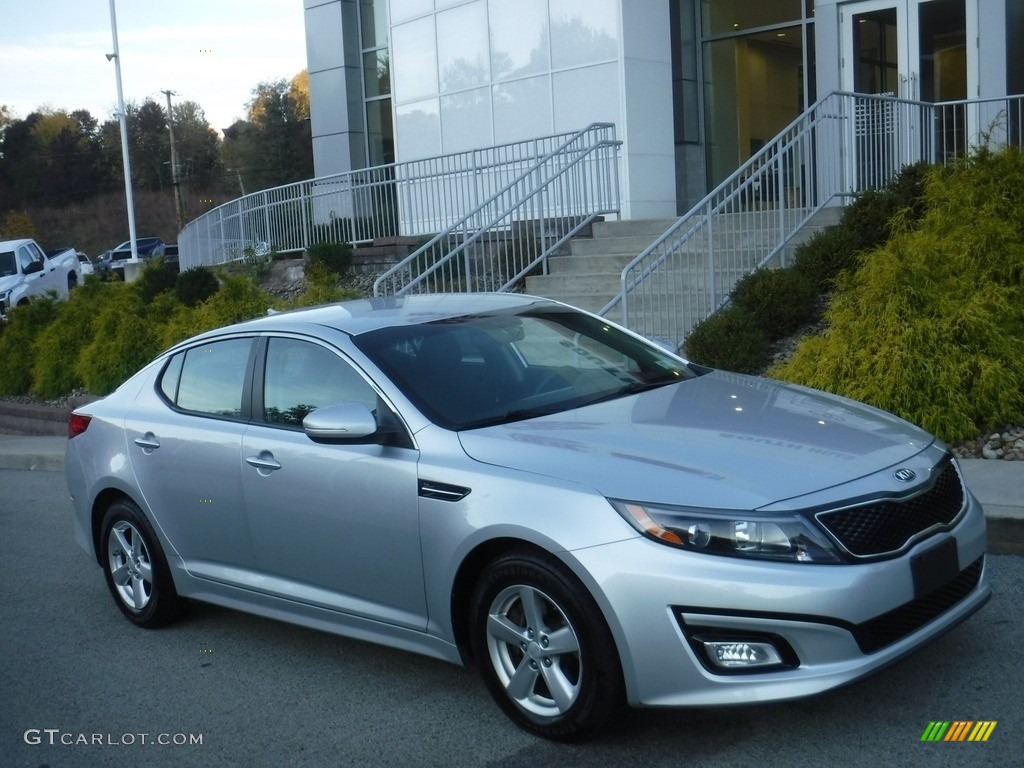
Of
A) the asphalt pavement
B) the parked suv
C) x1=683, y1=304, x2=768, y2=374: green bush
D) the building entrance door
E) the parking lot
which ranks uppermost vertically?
the building entrance door

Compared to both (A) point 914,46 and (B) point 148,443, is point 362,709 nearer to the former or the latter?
(B) point 148,443

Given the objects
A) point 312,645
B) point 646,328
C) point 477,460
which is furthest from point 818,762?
point 646,328

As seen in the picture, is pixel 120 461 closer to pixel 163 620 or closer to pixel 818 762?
pixel 163 620

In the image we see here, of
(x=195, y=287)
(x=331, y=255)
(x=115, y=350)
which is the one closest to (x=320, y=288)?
(x=331, y=255)

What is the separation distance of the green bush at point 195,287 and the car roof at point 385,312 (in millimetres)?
11483

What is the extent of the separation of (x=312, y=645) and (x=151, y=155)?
86.5 metres

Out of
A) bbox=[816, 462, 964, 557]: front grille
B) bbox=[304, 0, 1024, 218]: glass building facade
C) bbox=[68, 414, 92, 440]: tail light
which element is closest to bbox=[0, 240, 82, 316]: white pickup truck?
bbox=[304, 0, 1024, 218]: glass building facade

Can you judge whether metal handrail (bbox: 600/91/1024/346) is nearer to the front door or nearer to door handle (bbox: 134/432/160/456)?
the front door

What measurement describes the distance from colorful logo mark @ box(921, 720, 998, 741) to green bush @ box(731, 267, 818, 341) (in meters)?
6.26

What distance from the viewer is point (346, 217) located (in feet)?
63.6

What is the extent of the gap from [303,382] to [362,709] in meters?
1.49

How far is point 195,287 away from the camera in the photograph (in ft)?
56.5

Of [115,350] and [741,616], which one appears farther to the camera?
[115,350]

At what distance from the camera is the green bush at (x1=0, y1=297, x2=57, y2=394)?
1817 centimetres
